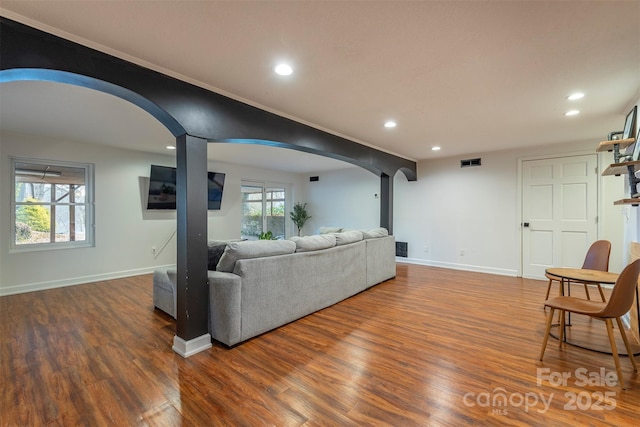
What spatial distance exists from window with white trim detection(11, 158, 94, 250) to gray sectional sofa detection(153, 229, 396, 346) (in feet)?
8.65

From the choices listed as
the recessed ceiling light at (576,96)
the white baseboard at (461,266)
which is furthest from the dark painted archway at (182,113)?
the white baseboard at (461,266)

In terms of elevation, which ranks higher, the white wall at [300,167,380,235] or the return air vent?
the return air vent

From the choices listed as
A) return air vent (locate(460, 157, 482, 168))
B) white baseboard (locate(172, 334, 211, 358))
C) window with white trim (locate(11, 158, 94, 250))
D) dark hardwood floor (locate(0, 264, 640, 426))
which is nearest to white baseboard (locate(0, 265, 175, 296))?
window with white trim (locate(11, 158, 94, 250))

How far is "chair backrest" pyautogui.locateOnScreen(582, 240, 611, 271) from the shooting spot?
3102 mm

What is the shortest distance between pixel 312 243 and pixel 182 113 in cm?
187

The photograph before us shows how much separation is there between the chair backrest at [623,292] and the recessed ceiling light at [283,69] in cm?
287

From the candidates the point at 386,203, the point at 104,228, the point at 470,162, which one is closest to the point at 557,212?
the point at 470,162

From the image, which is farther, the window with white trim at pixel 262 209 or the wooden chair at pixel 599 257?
the window with white trim at pixel 262 209

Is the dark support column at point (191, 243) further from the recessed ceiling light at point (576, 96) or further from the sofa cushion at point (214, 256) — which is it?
the recessed ceiling light at point (576, 96)

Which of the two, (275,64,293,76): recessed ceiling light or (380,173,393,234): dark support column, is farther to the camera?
(380,173,393,234): dark support column

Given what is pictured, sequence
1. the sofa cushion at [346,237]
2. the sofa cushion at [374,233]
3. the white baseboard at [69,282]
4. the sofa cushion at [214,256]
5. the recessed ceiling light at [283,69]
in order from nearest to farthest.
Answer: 1. the recessed ceiling light at [283,69]
2. the sofa cushion at [214,256]
3. the sofa cushion at [346,237]
4. the white baseboard at [69,282]
5. the sofa cushion at [374,233]

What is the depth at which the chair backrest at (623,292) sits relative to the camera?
198 cm

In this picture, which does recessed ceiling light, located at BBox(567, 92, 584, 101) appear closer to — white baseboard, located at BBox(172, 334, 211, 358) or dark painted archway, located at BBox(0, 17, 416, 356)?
A: dark painted archway, located at BBox(0, 17, 416, 356)

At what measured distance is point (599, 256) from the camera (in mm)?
3189
